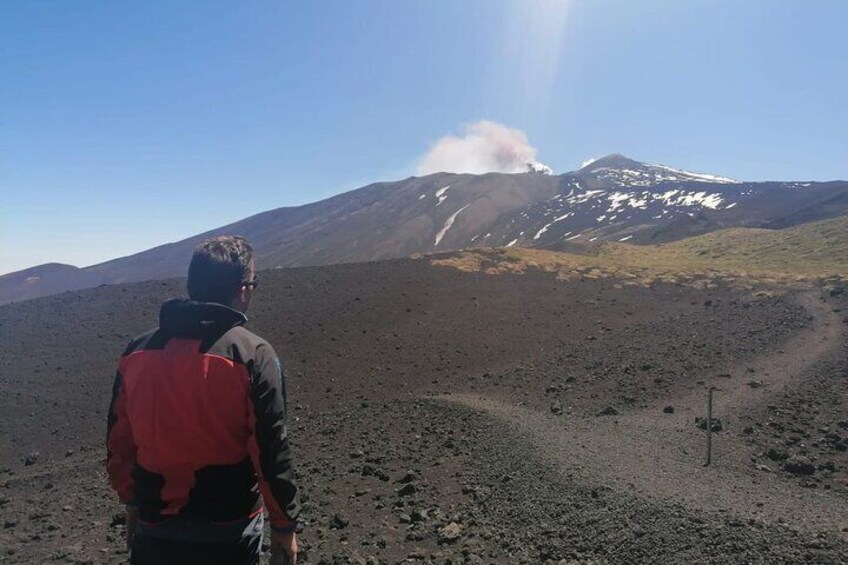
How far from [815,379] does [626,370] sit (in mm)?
3762

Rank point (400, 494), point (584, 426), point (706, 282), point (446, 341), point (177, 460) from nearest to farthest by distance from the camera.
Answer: point (177, 460) < point (400, 494) < point (584, 426) < point (446, 341) < point (706, 282)

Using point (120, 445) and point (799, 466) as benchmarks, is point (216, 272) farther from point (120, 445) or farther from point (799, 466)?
point (799, 466)

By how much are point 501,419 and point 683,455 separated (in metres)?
2.91

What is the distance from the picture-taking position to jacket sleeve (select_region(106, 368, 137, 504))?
2719 millimetres

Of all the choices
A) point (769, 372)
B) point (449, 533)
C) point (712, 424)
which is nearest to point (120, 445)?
point (449, 533)

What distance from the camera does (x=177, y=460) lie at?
241cm

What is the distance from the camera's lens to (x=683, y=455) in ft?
27.3

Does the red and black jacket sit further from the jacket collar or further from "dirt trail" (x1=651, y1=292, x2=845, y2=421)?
"dirt trail" (x1=651, y1=292, x2=845, y2=421)

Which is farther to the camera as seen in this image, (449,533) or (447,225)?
(447,225)

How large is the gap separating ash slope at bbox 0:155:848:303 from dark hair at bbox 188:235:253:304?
239 feet

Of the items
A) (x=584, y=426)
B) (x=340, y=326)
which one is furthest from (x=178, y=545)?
(x=340, y=326)

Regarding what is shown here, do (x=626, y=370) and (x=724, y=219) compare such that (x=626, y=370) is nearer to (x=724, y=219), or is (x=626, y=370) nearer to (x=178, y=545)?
(x=178, y=545)

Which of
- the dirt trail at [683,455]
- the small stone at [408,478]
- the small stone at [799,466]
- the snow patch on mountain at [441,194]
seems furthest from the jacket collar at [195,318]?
the snow patch on mountain at [441,194]

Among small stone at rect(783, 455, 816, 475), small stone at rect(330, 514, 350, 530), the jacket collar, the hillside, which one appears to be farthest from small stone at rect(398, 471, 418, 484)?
the hillside
